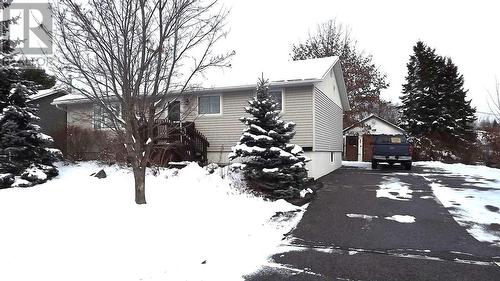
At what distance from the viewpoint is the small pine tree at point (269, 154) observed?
9.95 m

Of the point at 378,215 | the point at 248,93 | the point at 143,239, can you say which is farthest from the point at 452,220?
the point at 248,93

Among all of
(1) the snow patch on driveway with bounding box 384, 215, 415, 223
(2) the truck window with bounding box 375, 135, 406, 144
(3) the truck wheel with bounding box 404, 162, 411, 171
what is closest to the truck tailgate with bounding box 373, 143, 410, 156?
(2) the truck window with bounding box 375, 135, 406, 144

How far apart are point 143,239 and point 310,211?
4671 mm

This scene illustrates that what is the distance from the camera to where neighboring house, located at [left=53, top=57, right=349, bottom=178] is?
14.0 m

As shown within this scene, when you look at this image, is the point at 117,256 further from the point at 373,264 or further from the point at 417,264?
the point at 417,264

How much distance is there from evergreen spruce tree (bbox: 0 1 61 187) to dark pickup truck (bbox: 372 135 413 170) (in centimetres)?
1549

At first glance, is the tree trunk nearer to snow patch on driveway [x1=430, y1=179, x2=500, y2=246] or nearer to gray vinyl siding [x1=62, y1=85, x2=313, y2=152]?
gray vinyl siding [x1=62, y1=85, x2=313, y2=152]

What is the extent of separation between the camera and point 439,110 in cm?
3034

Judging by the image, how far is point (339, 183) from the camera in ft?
45.0

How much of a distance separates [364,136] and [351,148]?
1601 millimetres

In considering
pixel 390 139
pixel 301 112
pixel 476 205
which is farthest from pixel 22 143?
pixel 390 139

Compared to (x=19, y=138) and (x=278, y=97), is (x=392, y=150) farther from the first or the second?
(x=19, y=138)

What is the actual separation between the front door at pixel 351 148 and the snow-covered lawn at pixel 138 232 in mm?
23792

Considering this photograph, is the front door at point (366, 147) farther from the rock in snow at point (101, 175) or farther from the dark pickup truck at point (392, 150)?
the rock in snow at point (101, 175)
